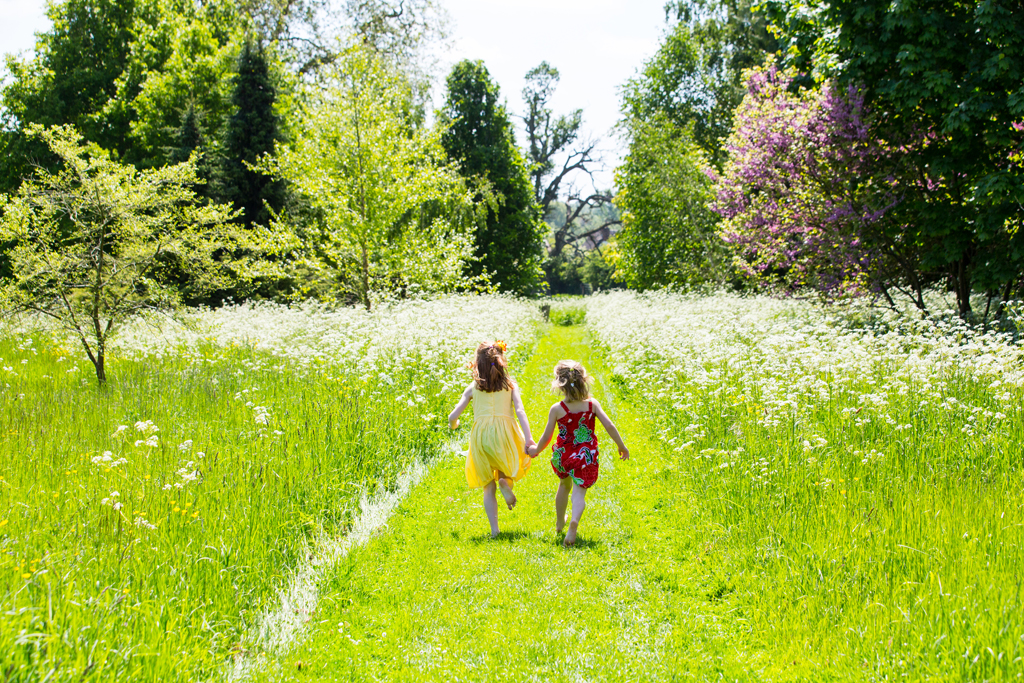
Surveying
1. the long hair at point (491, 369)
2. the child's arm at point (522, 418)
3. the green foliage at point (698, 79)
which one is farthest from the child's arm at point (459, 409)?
the green foliage at point (698, 79)

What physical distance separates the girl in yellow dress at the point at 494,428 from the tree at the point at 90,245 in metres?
6.77

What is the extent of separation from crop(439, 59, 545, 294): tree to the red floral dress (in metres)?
24.7

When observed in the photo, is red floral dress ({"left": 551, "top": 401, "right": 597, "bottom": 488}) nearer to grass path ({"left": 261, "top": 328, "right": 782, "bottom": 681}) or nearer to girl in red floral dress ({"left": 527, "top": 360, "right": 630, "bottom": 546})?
girl in red floral dress ({"left": 527, "top": 360, "right": 630, "bottom": 546})

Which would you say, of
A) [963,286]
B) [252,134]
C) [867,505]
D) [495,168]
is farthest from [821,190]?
[252,134]

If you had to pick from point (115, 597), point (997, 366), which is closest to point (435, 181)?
point (997, 366)

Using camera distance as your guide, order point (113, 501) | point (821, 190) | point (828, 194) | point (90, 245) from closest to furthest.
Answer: point (113, 501) < point (90, 245) < point (828, 194) < point (821, 190)

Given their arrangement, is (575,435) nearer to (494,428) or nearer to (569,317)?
(494,428)

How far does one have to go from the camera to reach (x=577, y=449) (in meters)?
5.27

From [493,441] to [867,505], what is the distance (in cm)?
302

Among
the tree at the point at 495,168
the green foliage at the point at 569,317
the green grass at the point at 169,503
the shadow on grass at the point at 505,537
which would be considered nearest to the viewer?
the green grass at the point at 169,503

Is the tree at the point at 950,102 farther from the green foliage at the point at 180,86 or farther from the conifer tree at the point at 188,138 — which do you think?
the green foliage at the point at 180,86

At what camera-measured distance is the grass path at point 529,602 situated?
11.4 feet

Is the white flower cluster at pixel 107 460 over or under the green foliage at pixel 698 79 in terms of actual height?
under

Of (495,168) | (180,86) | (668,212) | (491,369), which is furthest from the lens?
(495,168)
